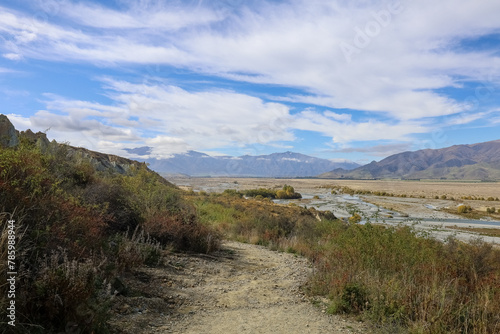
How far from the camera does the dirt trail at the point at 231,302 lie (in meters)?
5.38

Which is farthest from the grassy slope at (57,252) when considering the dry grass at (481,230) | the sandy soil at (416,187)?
the sandy soil at (416,187)

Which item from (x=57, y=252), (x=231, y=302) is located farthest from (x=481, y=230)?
(x=57, y=252)

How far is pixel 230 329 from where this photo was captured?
5340 mm

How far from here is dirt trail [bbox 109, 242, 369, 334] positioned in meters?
5.38

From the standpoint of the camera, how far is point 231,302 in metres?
6.93

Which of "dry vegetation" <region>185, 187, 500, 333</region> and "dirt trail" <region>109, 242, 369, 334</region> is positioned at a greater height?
"dry vegetation" <region>185, 187, 500, 333</region>

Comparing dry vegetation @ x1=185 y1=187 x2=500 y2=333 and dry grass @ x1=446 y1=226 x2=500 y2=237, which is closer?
dry vegetation @ x1=185 y1=187 x2=500 y2=333

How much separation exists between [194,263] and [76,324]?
5.94m

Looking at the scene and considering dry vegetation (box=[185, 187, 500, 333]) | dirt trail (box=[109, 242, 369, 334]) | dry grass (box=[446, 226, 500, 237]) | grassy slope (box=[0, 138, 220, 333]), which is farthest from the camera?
dry grass (box=[446, 226, 500, 237])

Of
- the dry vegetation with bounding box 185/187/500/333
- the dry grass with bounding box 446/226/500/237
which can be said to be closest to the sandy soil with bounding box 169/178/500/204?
the dry grass with bounding box 446/226/500/237

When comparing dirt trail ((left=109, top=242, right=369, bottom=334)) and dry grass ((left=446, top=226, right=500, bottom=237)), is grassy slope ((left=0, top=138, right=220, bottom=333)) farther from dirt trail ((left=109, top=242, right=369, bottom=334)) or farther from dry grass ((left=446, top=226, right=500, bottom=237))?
dry grass ((left=446, top=226, right=500, bottom=237))

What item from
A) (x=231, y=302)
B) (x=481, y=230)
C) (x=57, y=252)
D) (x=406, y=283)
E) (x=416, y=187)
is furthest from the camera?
(x=416, y=187)

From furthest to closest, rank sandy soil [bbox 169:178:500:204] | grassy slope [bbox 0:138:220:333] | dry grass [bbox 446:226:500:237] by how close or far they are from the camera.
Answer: sandy soil [bbox 169:178:500:204] → dry grass [bbox 446:226:500:237] → grassy slope [bbox 0:138:220:333]

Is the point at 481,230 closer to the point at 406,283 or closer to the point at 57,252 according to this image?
the point at 406,283
